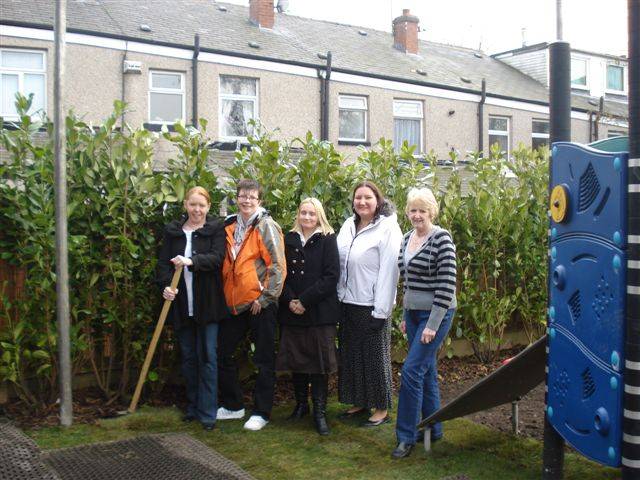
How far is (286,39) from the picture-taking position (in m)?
22.8

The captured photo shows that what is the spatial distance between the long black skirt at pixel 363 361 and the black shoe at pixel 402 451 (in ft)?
2.16

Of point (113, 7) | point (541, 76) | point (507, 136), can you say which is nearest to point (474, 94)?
point (507, 136)

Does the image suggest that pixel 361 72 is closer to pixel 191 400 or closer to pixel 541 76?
pixel 541 76

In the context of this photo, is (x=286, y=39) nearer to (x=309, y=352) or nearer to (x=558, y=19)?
(x=309, y=352)

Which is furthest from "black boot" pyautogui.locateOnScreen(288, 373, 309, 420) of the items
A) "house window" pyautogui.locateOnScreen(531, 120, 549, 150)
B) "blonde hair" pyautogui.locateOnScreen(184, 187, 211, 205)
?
"house window" pyautogui.locateOnScreen(531, 120, 549, 150)

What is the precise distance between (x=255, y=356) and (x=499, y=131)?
2200 centimetres

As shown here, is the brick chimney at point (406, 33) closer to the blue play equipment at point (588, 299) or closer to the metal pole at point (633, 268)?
the blue play equipment at point (588, 299)

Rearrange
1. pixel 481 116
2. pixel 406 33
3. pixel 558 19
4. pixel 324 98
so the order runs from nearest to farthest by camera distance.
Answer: pixel 558 19
pixel 324 98
pixel 481 116
pixel 406 33

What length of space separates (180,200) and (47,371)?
1.78 metres

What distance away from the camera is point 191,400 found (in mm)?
5969

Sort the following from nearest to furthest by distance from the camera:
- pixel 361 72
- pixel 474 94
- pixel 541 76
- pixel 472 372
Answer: pixel 472 372 < pixel 361 72 < pixel 474 94 < pixel 541 76

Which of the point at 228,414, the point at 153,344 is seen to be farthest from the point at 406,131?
the point at 153,344

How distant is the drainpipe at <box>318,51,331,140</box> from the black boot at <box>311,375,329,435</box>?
52.3 feet

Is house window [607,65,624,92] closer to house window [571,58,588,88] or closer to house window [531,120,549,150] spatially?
house window [571,58,588,88]
